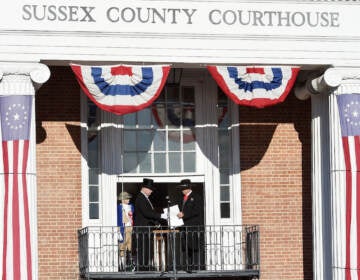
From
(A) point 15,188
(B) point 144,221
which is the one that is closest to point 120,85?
(A) point 15,188

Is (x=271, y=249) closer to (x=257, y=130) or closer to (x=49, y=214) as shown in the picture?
(x=257, y=130)

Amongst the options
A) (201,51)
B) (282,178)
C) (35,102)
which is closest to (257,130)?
(282,178)

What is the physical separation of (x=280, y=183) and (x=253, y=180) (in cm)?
54

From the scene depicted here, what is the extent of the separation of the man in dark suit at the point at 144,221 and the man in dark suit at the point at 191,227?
1.75 ft

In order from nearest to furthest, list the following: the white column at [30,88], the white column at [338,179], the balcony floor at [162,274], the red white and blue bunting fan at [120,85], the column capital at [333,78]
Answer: the white column at [30,88] < the red white and blue bunting fan at [120,85] < the white column at [338,179] < the column capital at [333,78] < the balcony floor at [162,274]

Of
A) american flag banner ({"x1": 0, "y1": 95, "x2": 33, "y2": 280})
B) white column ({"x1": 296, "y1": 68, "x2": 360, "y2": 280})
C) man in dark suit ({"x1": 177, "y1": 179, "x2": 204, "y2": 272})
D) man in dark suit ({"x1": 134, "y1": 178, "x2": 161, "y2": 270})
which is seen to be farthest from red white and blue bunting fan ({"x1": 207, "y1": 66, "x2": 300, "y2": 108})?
american flag banner ({"x1": 0, "y1": 95, "x2": 33, "y2": 280})

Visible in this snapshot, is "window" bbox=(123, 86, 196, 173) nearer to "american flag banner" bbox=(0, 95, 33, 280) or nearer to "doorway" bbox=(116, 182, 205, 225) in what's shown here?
"doorway" bbox=(116, 182, 205, 225)

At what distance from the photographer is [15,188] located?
2347 centimetres

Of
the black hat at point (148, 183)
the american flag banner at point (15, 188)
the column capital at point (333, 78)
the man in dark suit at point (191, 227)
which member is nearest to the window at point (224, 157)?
the man in dark suit at point (191, 227)

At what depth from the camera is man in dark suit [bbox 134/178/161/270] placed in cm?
2538

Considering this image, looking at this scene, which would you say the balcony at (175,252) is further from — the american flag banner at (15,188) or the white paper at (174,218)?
the american flag banner at (15,188)

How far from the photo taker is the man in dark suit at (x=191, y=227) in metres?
25.6

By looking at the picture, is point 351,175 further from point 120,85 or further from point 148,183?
point 120,85

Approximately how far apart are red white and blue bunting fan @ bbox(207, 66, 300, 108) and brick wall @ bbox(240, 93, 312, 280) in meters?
1.90
